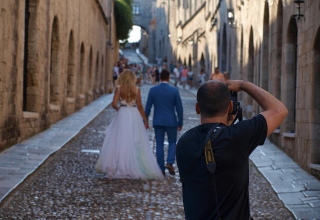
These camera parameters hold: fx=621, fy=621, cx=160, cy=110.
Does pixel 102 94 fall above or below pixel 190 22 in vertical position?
below

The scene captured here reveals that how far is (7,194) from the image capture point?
23.1ft

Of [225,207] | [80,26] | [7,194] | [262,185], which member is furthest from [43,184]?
[80,26]

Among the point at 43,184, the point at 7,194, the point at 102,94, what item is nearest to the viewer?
the point at 7,194

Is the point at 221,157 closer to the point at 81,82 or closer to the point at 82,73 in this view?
the point at 81,82

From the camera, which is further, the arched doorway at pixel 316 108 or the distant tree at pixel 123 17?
the distant tree at pixel 123 17

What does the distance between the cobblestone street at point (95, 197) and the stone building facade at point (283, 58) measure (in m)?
1.19

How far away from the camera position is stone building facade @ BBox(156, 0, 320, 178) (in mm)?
9641

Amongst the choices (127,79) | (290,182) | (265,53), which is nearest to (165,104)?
(127,79)

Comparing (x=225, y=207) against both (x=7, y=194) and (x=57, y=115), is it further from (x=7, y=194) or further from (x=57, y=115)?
(x=57, y=115)

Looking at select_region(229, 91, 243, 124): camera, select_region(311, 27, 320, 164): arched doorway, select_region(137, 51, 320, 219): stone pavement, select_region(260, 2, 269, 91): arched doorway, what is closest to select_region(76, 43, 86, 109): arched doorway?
select_region(260, 2, 269, 91): arched doorway

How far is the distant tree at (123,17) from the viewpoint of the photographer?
4019cm

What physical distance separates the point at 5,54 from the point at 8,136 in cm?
143

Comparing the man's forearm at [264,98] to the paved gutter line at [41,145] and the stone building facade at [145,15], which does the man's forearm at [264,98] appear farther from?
the stone building facade at [145,15]

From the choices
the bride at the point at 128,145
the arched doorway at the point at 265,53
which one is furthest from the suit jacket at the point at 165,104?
the arched doorway at the point at 265,53
